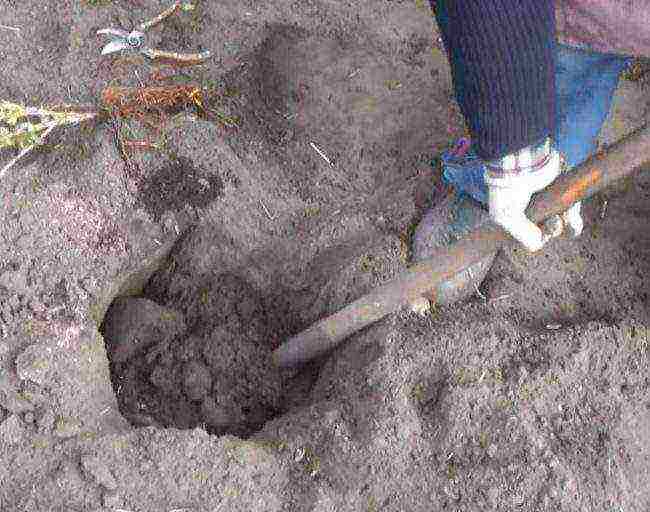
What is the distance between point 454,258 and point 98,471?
87 cm

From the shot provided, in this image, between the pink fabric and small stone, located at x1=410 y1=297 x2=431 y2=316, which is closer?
the pink fabric

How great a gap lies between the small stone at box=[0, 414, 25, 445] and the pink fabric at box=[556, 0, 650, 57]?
1.40m

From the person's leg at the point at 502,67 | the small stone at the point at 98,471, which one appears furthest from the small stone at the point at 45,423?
the person's leg at the point at 502,67

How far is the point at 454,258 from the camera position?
1.77 metres

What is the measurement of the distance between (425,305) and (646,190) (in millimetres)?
770

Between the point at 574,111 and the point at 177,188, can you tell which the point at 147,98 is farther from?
the point at 574,111

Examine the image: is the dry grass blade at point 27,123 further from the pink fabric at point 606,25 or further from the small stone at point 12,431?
the pink fabric at point 606,25

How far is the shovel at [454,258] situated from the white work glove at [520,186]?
0.03 meters

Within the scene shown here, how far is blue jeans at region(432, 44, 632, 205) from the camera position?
1.86 metres

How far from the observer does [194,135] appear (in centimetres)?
221

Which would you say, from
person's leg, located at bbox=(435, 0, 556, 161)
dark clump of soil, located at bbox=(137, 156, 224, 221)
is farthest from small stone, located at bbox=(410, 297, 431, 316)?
dark clump of soil, located at bbox=(137, 156, 224, 221)

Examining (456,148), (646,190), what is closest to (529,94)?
(456,148)

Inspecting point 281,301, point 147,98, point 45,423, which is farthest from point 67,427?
point 147,98

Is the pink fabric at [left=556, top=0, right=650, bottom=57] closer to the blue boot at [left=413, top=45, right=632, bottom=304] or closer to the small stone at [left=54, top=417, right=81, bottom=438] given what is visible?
the blue boot at [left=413, top=45, right=632, bottom=304]
